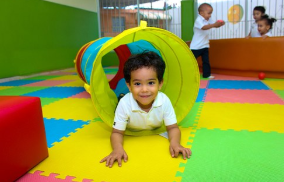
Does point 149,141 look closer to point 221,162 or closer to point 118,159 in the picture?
point 118,159

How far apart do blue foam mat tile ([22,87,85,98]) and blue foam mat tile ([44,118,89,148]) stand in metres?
1.08

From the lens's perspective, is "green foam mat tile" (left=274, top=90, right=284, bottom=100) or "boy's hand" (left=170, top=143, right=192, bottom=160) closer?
"boy's hand" (left=170, top=143, right=192, bottom=160)

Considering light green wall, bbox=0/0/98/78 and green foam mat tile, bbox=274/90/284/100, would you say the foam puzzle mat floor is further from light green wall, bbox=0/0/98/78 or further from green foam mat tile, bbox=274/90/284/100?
light green wall, bbox=0/0/98/78

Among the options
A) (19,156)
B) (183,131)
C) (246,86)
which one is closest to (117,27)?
(246,86)

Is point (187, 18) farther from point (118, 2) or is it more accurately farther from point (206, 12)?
point (206, 12)

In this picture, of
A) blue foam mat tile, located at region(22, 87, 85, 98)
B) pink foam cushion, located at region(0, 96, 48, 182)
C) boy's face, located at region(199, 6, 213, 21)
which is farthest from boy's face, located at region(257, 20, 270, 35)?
pink foam cushion, located at region(0, 96, 48, 182)

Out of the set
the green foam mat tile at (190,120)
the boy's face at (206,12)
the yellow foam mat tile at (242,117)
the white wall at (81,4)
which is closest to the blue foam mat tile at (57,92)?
the green foam mat tile at (190,120)

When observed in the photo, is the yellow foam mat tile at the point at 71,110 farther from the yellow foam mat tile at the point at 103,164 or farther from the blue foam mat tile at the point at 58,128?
the yellow foam mat tile at the point at 103,164

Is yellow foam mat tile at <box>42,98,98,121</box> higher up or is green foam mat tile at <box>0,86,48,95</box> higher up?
green foam mat tile at <box>0,86,48,95</box>

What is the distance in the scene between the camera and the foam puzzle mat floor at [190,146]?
124 centimetres

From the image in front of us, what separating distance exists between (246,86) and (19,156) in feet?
10.0

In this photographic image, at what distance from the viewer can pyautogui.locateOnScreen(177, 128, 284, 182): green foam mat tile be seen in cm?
120

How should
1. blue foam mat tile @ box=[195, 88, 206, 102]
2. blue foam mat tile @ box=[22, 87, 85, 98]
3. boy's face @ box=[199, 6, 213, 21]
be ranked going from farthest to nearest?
boy's face @ box=[199, 6, 213, 21], blue foam mat tile @ box=[22, 87, 85, 98], blue foam mat tile @ box=[195, 88, 206, 102]

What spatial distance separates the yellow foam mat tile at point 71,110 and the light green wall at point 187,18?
13.8ft
